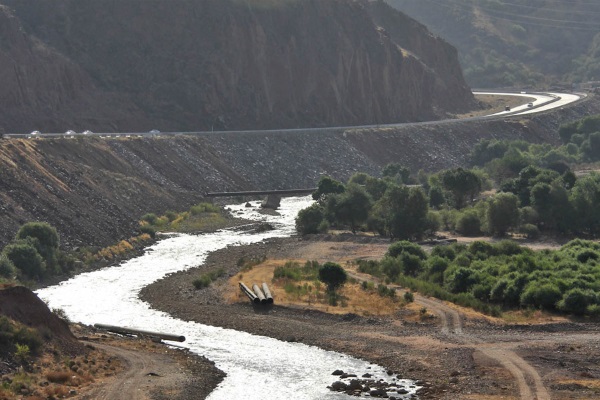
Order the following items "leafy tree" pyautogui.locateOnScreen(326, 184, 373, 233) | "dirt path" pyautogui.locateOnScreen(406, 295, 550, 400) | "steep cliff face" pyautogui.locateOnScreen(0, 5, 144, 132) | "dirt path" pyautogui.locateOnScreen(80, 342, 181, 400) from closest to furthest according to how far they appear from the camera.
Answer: "dirt path" pyautogui.locateOnScreen(80, 342, 181, 400) < "dirt path" pyautogui.locateOnScreen(406, 295, 550, 400) < "leafy tree" pyautogui.locateOnScreen(326, 184, 373, 233) < "steep cliff face" pyautogui.locateOnScreen(0, 5, 144, 132)

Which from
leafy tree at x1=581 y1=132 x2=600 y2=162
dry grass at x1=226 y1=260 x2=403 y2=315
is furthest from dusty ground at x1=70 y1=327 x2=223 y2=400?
leafy tree at x1=581 y1=132 x2=600 y2=162

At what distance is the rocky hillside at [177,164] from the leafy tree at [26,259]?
5640mm

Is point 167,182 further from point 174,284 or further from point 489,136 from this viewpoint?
point 489,136

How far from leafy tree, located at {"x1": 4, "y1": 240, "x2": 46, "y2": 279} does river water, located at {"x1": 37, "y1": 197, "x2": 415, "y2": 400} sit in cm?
177

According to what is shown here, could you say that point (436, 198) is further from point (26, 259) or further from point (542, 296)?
point (542, 296)

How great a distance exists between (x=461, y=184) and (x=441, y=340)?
55.9 metres

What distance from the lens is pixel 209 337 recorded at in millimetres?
66438

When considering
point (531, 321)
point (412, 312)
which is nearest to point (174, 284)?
point (412, 312)

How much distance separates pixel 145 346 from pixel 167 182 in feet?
201

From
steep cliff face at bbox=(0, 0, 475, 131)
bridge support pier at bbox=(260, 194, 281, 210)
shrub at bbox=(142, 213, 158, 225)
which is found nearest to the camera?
shrub at bbox=(142, 213, 158, 225)

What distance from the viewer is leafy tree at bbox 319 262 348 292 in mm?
75938

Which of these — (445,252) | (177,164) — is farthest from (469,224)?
(177,164)

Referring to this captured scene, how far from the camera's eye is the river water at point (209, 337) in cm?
5591

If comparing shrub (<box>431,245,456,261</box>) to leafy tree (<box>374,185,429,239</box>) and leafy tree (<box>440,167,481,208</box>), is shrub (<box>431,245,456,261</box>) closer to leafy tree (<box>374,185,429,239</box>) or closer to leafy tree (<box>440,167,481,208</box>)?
leafy tree (<box>374,185,429,239</box>)
